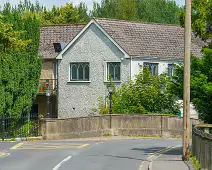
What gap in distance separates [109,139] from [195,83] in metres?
12.5

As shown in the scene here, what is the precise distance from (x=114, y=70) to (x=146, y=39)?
147 inches

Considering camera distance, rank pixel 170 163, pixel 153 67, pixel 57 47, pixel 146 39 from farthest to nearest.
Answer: pixel 57 47
pixel 146 39
pixel 153 67
pixel 170 163

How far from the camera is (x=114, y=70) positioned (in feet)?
162

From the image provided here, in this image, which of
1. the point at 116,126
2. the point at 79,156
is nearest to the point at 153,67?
the point at 116,126

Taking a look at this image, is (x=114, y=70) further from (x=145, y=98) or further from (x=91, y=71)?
(x=145, y=98)

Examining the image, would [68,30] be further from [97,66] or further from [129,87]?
[129,87]

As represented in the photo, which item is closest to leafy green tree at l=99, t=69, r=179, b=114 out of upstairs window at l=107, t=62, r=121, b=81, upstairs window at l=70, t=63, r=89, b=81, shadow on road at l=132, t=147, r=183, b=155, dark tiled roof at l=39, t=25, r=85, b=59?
upstairs window at l=107, t=62, r=121, b=81

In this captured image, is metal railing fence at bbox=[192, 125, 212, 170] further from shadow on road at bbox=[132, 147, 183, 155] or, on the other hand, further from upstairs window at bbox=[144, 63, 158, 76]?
upstairs window at bbox=[144, 63, 158, 76]

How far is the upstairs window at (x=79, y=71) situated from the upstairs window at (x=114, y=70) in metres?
1.95

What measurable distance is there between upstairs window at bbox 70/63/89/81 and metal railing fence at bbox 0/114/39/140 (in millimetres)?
9712

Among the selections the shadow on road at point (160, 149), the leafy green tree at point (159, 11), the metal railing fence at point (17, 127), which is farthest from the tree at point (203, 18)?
the leafy green tree at point (159, 11)

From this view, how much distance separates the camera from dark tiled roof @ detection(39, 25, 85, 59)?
52938 mm

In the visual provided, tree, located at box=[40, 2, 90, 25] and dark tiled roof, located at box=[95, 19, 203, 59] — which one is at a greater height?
tree, located at box=[40, 2, 90, 25]

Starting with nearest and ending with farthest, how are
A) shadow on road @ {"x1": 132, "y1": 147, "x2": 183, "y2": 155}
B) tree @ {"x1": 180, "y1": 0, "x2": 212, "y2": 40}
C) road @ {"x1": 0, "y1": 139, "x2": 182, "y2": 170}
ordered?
road @ {"x1": 0, "y1": 139, "x2": 182, "y2": 170}, shadow on road @ {"x1": 132, "y1": 147, "x2": 183, "y2": 155}, tree @ {"x1": 180, "y1": 0, "x2": 212, "y2": 40}
